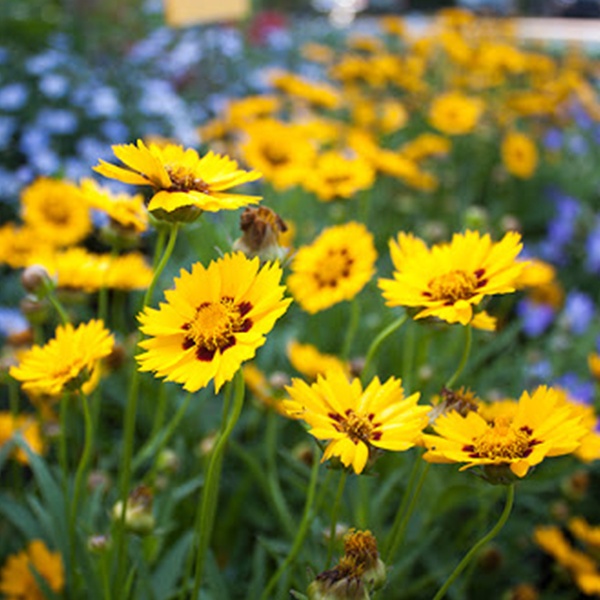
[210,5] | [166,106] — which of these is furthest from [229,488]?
[166,106]

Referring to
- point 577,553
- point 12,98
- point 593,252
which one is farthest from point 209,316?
point 12,98

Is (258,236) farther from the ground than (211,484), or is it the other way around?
(258,236)

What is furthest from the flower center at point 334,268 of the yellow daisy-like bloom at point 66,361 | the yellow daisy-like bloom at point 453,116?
the yellow daisy-like bloom at point 453,116

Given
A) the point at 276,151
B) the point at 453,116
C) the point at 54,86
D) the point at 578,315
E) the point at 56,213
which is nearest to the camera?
the point at 56,213

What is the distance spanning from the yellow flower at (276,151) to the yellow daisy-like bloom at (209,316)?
27.6 inches

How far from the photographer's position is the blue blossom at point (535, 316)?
5.97 feet

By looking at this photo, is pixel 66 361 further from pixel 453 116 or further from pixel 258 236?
pixel 453 116

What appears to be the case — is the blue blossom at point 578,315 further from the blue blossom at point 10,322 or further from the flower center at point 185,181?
the flower center at point 185,181

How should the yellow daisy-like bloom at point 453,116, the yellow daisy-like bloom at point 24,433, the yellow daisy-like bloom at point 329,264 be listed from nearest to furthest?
1. the yellow daisy-like bloom at point 329,264
2. the yellow daisy-like bloom at point 24,433
3. the yellow daisy-like bloom at point 453,116

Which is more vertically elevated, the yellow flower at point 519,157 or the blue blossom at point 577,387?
the yellow flower at point 519,157

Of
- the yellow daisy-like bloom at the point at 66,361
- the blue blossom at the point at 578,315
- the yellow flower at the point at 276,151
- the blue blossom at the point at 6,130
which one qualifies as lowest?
the blue blossom at the point at 578,315

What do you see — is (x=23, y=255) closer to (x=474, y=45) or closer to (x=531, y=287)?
(x=531, y=287)

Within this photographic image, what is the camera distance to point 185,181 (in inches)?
23.9

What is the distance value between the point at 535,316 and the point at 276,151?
0.79m
